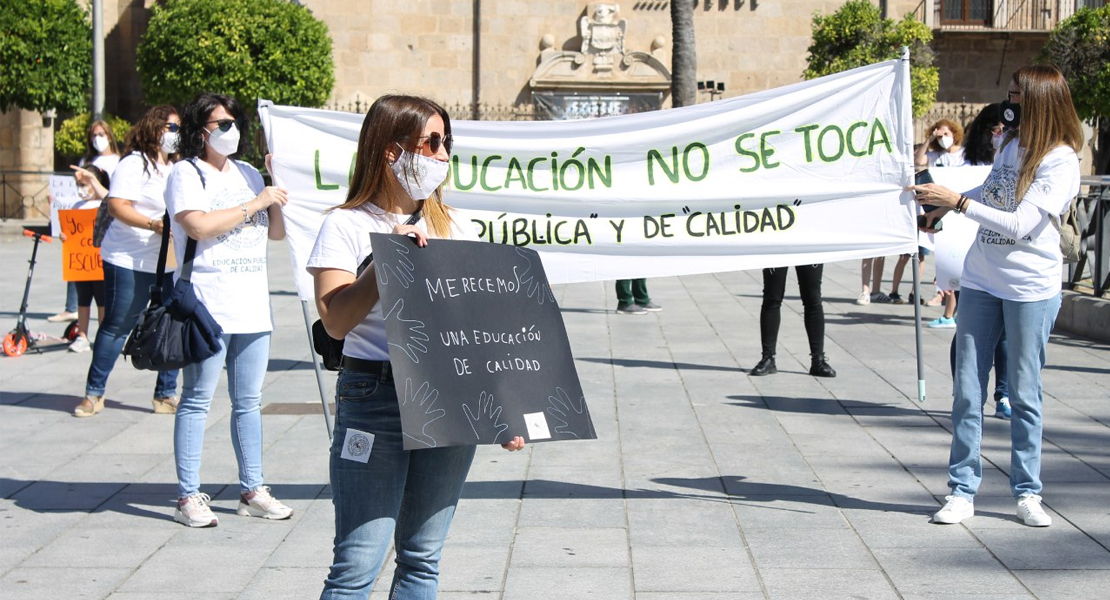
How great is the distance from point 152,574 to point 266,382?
4232 mm

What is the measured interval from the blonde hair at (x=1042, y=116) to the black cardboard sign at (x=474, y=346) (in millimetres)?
2703

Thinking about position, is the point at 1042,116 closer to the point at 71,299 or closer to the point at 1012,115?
the point at 1012,115

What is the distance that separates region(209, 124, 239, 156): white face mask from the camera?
17.1ft

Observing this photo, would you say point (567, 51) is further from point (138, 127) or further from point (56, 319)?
point (138, 127)

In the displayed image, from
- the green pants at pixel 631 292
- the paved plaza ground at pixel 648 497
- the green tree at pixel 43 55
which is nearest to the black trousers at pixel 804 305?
the paved plaza ground at pixel 648 497

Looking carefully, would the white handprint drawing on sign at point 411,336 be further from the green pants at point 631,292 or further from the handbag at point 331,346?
the green pants at point 631,292

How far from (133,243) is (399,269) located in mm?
4795

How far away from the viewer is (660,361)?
9.70 meters

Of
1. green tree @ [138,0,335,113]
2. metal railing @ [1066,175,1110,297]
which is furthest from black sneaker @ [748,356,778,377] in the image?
green tree @ [138,0,335,113]

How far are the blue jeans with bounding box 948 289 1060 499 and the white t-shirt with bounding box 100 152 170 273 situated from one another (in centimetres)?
401

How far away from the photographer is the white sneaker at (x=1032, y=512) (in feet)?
16.9

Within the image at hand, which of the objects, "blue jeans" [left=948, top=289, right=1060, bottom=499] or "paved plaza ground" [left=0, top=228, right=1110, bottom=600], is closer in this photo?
"paved plaza ground" [left=0, top=228, right=1110, bottom=600]

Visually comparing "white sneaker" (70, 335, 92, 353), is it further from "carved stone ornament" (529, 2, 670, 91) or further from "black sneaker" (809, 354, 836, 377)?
"carved stone ornament" (529, 2, 670, 91)

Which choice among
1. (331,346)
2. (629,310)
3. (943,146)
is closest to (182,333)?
→ (331,346)
